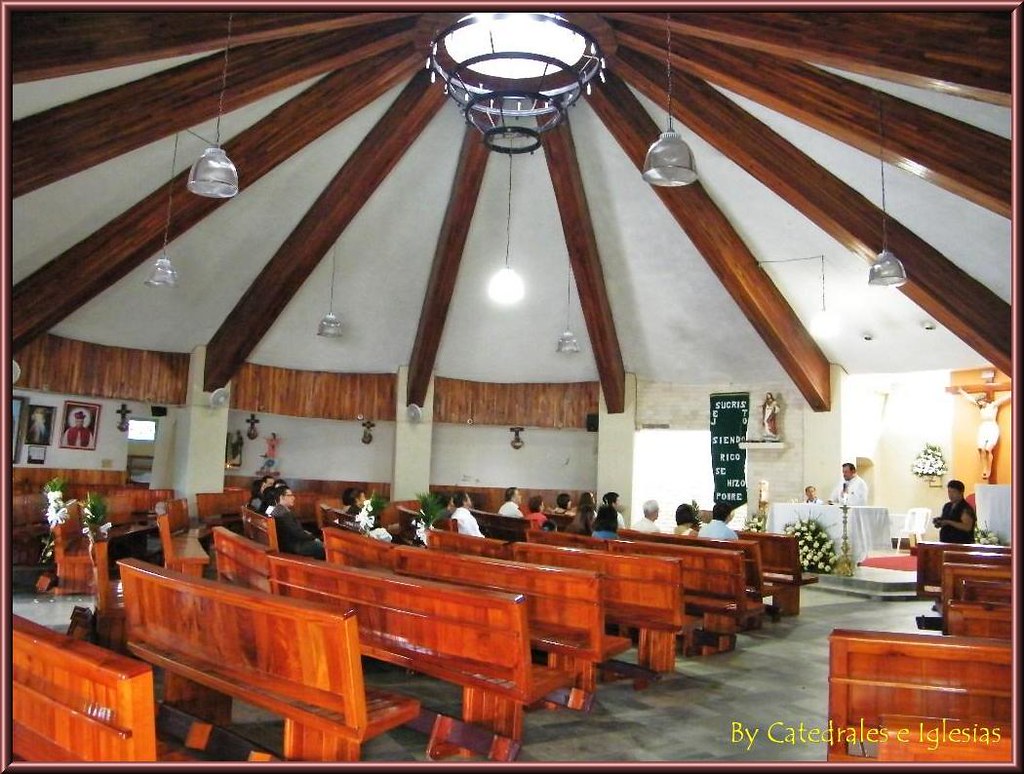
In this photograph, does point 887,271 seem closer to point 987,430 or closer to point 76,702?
point 76,702

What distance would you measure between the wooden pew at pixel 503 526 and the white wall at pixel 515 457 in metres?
4.69

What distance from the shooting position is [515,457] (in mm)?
15188

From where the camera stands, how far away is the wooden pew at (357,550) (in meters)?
5.24

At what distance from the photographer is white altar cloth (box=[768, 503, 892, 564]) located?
1020 cm

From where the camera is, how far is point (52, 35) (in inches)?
204

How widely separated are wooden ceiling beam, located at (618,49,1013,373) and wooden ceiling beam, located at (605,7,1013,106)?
6.22 feet

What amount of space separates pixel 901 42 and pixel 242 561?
5.73 metres

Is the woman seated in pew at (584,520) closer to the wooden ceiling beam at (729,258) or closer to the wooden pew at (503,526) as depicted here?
the wooden pew at (503,526)

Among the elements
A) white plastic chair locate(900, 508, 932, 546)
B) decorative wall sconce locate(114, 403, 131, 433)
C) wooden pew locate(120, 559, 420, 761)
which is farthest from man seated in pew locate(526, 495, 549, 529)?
white plastic chair locate(900, 508, 932, 546)

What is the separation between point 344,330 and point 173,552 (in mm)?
7817

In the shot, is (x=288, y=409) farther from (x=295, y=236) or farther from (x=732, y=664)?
(x=732, y=664)

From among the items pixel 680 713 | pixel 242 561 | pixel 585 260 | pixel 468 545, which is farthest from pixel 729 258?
pixel 242 561

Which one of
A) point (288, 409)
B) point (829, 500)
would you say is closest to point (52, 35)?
point (288, 409)

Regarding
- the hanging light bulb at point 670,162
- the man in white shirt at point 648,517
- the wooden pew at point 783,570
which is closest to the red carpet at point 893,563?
the wooden pew at point 783,570
